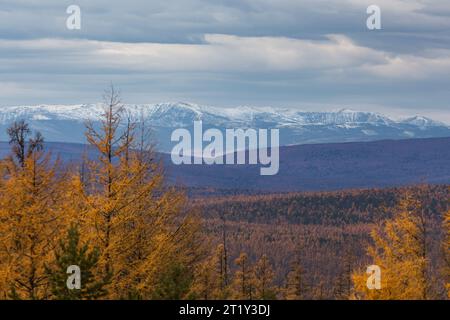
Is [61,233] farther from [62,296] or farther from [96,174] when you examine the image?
[62,296]

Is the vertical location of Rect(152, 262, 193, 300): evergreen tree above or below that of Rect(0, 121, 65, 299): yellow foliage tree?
below

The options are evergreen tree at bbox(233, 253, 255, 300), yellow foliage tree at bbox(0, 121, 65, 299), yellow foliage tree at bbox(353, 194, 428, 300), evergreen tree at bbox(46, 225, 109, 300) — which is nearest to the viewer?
evergreen tree at bbox(46, 225, 109, 300)

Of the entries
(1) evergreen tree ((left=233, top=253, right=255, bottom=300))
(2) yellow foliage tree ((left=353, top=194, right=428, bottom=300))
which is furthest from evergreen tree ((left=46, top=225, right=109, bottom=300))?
(1) evergreen tree ((left=233, top=253, right=255, bottom=300))

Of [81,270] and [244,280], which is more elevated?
[81,270]

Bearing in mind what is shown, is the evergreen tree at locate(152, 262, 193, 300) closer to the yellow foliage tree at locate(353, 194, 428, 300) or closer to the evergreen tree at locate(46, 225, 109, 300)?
the evergreen tree at locate(46, 225, 109, 300)

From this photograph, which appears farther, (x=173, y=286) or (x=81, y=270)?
(x=173, y=286)

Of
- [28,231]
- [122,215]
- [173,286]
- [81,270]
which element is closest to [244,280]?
[122,215]

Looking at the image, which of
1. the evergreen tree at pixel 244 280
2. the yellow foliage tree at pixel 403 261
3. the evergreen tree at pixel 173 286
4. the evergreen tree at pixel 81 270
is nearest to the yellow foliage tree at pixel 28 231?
the evergreen tree at pixel 81 270

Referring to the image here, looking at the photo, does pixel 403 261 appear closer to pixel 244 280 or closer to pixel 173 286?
pixel 173 286

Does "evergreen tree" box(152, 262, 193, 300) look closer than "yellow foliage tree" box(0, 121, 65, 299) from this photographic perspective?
Yes

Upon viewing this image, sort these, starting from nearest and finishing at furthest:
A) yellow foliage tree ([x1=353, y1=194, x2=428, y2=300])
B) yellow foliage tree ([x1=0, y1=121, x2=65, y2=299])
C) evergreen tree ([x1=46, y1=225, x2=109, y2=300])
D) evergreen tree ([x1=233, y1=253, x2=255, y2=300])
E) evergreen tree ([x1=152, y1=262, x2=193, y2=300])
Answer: evergreen tree ([x1=46, y1=225, x2=109, y2=300])
evergreen tree ([x1=152, y1=262, x2=193, y2=300])
yellow foliage tree ([x1=0, y1=121, x2=65, y2=299])
yellow foliage tree ([x1=353, y1=194, x2=428, y2=300])
evergreen tree ([x1=233, y1=253, x2=255, y2=300])

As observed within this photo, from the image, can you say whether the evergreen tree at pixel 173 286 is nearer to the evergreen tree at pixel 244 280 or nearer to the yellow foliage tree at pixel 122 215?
the yellow foliage tree at pixel 122 215

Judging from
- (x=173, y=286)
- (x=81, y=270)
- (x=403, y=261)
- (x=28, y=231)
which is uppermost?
(x=28, y=231)

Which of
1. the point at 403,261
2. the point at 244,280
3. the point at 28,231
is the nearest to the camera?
the point at 28,231
